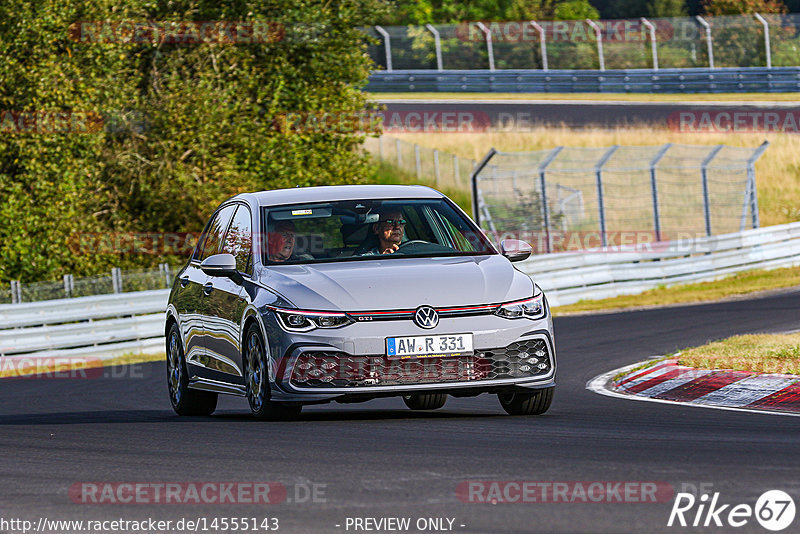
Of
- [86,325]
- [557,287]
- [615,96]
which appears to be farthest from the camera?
[615,96]

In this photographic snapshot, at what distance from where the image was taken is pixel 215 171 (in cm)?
3188

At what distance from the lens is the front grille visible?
365 inches

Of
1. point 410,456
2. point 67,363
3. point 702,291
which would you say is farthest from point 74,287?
point 410,456

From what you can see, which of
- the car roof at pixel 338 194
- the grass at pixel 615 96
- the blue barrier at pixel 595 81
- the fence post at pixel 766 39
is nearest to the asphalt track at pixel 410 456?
the car roof at pixel 338 194

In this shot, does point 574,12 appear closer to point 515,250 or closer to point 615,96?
point 615,96

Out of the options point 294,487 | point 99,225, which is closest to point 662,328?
point 294,487

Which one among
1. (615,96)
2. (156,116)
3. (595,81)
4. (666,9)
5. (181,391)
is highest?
(666,9)

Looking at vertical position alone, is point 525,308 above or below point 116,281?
above

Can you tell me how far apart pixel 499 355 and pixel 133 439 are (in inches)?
95.0

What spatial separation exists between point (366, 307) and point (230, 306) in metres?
1.55

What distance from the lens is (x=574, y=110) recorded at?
157 feet

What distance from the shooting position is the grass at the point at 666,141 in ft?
128

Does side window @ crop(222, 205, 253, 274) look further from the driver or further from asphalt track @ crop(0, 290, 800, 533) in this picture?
asphalt track @ crop(0, 290, 800, 533)

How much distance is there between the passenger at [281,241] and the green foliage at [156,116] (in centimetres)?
1867
